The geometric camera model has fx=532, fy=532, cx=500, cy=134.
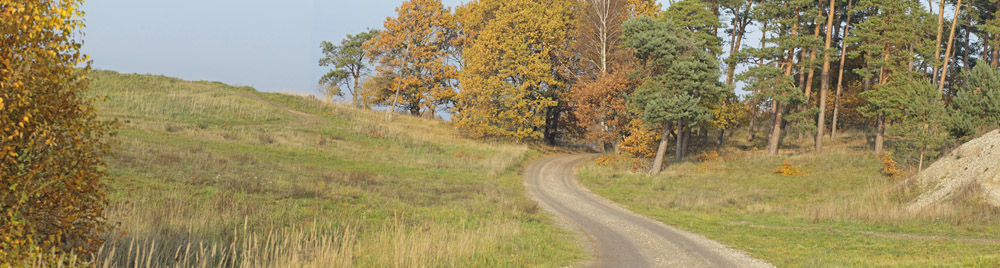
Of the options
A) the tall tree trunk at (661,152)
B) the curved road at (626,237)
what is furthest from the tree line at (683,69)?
the curved road at (626,237)

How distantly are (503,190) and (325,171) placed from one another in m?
7.86

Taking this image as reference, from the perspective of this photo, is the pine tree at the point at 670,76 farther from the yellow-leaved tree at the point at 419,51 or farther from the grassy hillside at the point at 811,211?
the yellow-leaved tree at the point at 419,51

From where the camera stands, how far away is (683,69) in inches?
1198

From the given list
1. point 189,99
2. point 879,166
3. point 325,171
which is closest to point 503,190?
point 325,171

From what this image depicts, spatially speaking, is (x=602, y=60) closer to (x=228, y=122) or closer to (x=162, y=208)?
(x=228, y=122)

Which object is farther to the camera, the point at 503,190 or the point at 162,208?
the point at 503,190

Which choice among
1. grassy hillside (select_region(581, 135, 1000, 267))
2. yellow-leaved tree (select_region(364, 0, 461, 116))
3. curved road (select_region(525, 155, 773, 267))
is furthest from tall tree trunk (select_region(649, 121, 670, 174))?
yellow-leaved tree (select_region(364, 0, 461, 116))

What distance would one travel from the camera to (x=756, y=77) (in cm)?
3659

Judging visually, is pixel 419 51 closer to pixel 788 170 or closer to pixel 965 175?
pixel 788 170

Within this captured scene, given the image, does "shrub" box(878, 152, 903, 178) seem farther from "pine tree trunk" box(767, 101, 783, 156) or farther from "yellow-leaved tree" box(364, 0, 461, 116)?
"yellow-leaved tree" box(364, 0, 461, 116)

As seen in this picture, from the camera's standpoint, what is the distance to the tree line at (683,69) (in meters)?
30.7

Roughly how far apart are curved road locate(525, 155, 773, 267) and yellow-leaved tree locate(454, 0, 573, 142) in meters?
15.5

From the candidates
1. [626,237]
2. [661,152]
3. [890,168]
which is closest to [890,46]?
[890,168]

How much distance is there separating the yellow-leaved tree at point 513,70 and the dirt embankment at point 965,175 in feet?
80.5
